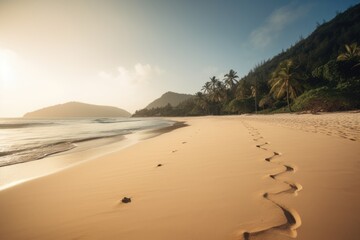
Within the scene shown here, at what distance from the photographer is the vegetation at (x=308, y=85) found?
24.2m

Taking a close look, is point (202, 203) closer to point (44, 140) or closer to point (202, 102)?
point (44, 140)

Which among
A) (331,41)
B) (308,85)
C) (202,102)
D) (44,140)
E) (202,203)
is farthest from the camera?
(202,102)

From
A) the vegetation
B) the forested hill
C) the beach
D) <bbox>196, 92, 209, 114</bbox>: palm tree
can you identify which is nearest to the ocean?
the beach

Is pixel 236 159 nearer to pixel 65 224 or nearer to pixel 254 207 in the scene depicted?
pixel 254 207

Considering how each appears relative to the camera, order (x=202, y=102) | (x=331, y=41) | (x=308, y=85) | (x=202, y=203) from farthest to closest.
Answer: (x=202, y=102)
(x=331, y=41)
(x=308, y=85)
(x=202, y=203)

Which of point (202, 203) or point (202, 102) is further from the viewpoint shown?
point (202, 102)

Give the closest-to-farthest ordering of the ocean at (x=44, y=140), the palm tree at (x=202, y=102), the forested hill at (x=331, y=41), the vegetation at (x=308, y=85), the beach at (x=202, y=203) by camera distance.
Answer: the beach at (x=202, y=203)
the ocean at (x=44, y=140)
the vegetation at (x=308, y=85)
the forested hill at (x=331, y=41)
the palm tree at (x=202, y=102)

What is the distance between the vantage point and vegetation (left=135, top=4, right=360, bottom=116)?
24.2 m

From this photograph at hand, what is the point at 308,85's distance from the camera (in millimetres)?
38031

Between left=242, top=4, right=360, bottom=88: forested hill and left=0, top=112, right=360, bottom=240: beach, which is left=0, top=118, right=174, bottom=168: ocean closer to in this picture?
left=0, top=112, right=360, bottom=240: beach

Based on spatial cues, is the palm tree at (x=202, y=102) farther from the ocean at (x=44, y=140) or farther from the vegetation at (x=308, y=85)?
the ocean at (x=44, y=140)

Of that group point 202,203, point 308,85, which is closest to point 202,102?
point 308,85

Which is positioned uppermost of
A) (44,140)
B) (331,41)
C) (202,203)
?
(331,41)

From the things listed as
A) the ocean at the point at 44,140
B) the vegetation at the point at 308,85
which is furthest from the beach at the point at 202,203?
the vegetation at the point at 308,85
